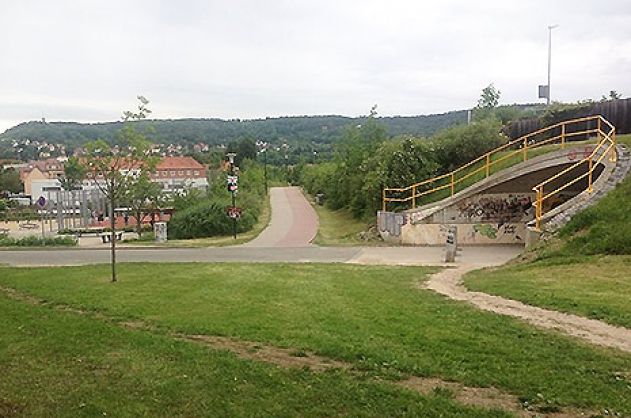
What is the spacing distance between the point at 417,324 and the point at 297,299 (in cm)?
293

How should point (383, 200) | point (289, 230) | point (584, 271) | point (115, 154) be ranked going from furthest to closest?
1. point (289, 230)
2. point (383, 200)
3. point (115, 154)
4. point (584, 271)

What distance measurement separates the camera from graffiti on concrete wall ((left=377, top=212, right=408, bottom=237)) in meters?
22.6

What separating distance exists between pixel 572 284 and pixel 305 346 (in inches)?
252

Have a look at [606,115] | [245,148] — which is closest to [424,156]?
[606,115]

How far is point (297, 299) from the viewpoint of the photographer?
35.3ft

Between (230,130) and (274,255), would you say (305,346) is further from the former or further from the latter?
(230,130)

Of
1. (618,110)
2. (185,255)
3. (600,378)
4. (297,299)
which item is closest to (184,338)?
(297,299)

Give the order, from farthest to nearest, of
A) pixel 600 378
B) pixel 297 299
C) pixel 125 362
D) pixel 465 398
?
pixel 297 299 < pixel 125 362 < pixel 600 378 < pixel 465 398

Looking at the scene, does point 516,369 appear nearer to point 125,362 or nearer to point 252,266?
point 125,362

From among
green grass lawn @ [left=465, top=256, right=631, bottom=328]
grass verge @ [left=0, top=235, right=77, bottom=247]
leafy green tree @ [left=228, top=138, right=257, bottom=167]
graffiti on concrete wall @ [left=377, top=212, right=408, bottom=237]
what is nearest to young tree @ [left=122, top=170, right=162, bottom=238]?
grass verge @ [left=0, top=235, right=77, bottom=247]

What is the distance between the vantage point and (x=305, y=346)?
285 inches

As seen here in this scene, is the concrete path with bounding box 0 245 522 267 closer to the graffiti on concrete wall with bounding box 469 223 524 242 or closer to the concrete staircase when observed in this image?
the graffiti on concrete wall with bounding box 469 223 524 242

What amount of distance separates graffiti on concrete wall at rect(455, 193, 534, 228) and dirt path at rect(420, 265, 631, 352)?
32.1 ft

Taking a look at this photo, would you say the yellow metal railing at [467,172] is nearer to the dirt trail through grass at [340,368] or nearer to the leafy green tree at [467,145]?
the leafy green tree at [467,145]
